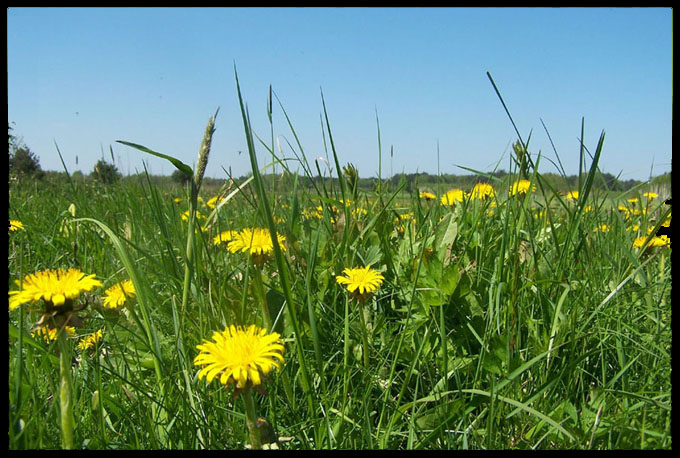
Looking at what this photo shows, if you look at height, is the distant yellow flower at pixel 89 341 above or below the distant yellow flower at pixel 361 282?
below

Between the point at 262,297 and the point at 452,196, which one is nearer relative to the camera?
the point at 262,297

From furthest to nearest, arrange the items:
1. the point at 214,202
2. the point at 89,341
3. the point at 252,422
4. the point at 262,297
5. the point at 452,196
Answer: the point at 214,202 < the point at 452,196 < the point at 89,341 < the point at 262,297 < the point at 252,422

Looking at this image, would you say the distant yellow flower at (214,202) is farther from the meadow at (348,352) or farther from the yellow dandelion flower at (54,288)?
the yellow dandelion flower at (54,288)

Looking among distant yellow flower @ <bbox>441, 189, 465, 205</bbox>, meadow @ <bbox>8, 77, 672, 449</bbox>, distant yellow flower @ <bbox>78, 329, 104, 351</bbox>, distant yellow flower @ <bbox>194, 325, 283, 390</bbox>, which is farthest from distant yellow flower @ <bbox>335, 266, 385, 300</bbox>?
distant yellow flower @ <bbox>441, 189, 465, 205</bbox>

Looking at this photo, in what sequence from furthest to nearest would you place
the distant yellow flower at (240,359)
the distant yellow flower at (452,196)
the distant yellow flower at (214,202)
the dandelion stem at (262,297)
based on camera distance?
1. the distant yellow flower at (452,196)
2. the distant yellow flower at (214,202)
3. the dandelion stem at (262,297)
4. the distant yellow flower at (240,359)

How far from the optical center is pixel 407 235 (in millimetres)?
1748

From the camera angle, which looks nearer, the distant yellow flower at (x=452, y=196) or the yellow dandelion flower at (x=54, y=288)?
the yellow dandelion flower at (x=54, y=288)

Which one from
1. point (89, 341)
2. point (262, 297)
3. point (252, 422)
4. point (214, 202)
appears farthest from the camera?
point (214, 202)

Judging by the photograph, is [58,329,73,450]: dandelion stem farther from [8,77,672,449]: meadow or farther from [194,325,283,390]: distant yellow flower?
[194,325,283,390]: distant yellow flower

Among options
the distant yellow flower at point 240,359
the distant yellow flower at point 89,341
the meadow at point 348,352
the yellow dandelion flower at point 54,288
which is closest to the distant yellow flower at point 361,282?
the meadow at point 348,352

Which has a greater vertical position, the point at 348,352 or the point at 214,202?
the point at 214,202

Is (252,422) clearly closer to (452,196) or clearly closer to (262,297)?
(262,297)

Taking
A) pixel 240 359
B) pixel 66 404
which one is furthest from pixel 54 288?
pixel 240 359
